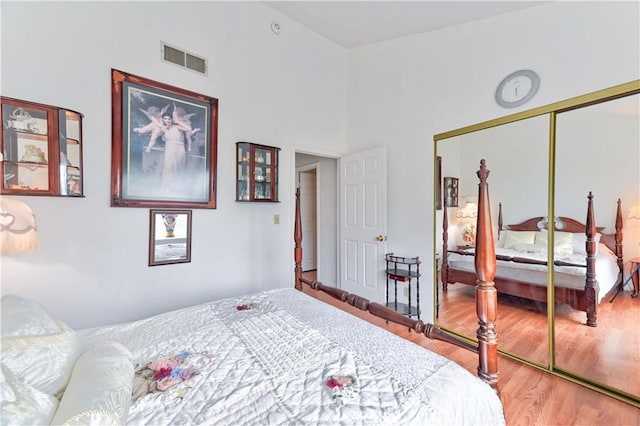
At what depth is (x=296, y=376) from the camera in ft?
3.23

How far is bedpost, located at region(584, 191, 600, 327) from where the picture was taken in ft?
6.61

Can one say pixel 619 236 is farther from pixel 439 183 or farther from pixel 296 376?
pixel 296 376

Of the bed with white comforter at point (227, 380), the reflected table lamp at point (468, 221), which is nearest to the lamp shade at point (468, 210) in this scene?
the reflected table lamp at point (468, 221)

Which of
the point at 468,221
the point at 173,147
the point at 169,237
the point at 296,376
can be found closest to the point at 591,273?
the point at 468,221

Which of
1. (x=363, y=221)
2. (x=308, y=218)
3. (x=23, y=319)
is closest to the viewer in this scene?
(x=23, y=319)

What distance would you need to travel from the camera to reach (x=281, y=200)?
3225 millimetres

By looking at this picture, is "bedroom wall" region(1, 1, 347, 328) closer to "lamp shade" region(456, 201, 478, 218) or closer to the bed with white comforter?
the bed with white comforter

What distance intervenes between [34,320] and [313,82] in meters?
3.40

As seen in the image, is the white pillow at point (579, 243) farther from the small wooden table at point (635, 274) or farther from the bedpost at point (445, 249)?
the bedpost at point (445, 249)

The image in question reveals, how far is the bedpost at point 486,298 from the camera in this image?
3.82ft

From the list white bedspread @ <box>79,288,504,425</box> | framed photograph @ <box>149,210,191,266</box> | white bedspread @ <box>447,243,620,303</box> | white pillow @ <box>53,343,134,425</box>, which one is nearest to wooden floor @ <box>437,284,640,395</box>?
white bedspread @ <box>447,243,620,303</box>

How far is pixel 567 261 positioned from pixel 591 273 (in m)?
0.15

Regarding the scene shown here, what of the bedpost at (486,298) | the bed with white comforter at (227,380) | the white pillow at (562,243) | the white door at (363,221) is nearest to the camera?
the bed with white comforter at (227,380)

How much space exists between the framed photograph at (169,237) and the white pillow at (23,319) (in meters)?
1.41
